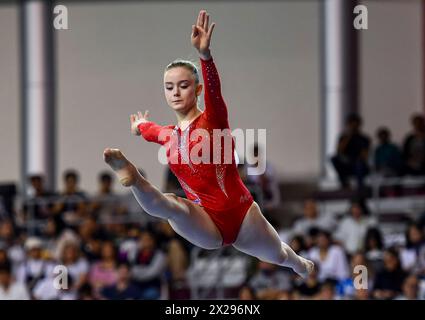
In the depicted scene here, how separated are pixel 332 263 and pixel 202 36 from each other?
4520 mm

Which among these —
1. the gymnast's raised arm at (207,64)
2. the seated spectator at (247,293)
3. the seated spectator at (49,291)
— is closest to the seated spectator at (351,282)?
the seated spectator at (247,293)

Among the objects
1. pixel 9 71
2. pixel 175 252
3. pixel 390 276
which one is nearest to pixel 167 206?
pixel 390 276

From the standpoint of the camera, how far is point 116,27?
14.0 meters

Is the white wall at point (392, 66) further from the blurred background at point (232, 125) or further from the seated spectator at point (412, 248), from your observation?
the seated spectator at point (412, 248)

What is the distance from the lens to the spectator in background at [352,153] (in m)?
12.0

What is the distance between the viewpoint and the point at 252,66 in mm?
14039

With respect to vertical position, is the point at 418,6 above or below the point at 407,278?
above

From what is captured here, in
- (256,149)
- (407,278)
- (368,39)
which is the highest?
(368,39)

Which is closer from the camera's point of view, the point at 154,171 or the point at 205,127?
the point at 205,127

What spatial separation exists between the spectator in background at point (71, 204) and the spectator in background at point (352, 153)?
234 cm

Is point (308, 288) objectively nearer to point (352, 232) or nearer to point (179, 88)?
point (352, 232)
